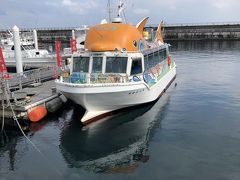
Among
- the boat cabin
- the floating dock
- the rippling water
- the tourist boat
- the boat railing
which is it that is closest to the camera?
the rippling water

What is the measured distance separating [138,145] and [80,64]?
8.51m

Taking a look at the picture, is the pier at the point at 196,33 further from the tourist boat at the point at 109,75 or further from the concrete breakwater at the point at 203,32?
the tourist boat at the point at 109,75

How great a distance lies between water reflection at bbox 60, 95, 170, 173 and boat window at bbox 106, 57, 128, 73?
3318 mm

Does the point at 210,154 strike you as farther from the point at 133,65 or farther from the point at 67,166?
the point at 133,65

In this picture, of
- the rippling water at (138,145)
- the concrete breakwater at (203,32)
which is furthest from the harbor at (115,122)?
the concrete breakwater at (203,32)

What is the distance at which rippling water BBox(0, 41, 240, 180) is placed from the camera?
573 inches

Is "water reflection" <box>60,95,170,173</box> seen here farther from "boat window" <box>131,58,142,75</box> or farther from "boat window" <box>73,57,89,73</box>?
"boat window" <box>73,57,89,73</box>

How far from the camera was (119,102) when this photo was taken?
21688mm

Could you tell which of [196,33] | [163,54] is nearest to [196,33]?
[196,33]

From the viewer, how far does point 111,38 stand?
2277 cm

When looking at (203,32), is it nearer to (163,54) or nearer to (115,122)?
(163,54)

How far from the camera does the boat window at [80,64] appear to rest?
22.9 meters

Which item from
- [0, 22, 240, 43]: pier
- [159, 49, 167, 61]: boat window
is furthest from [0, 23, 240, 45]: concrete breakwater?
[159, 49, 167, 61]: boat window

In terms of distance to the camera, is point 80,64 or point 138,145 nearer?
point 138,145
